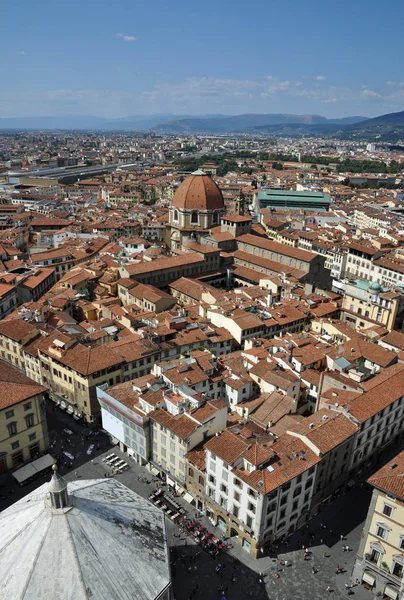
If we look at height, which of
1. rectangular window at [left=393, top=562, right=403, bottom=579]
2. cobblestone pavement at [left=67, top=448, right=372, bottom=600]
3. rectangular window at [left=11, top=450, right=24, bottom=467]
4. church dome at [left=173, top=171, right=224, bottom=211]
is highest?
church dome at [left=173, top=171, right=224, bottom=211]

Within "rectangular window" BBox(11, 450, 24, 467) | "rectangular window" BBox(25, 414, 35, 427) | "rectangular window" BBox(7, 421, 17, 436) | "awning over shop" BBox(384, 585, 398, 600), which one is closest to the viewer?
"awning over shop" BBox(384, 585, 398, 600)

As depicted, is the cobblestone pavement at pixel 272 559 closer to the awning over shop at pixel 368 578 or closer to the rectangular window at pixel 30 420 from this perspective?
the awning over shop at pixel 368 578

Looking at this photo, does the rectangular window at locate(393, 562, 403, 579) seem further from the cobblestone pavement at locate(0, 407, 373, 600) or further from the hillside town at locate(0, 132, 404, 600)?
the cobblestone pavement at locate(0, 407, 373, 600)

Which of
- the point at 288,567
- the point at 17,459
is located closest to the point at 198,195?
the point at 17,459

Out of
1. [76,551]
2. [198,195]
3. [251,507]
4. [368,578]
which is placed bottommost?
[368,578]

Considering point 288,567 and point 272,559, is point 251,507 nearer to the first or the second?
point 272,559

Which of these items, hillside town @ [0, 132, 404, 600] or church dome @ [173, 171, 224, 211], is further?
church dome @ [173, 171, 224, 211]

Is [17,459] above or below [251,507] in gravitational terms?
below

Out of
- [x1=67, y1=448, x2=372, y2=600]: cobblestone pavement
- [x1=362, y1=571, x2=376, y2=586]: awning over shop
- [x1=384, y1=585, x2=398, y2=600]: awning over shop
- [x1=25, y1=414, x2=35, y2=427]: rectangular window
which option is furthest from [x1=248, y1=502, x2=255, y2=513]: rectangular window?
[x1=25, y1=414, x2=35, y2=427]: rectangular window
